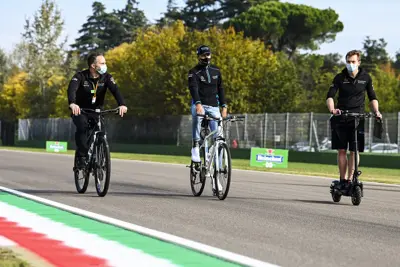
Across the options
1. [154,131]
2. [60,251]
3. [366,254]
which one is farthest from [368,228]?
[154,131]

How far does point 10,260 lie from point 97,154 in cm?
587

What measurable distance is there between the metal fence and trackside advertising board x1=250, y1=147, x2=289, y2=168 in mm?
10087

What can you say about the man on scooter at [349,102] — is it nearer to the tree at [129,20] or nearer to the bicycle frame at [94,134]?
the bicycle frame at [94,134]

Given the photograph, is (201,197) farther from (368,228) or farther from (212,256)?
(212,256)

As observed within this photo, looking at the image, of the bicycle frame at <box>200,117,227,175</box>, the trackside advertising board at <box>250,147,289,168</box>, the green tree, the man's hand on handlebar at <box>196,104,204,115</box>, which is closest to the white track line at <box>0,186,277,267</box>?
the bicycle frame at <box>200,117,227,175</box>

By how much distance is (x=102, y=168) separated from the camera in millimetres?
12406

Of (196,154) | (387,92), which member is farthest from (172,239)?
(387,92)

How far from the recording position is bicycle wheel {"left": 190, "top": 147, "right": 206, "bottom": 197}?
41.4 ft

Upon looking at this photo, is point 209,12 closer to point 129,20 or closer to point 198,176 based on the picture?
point 129,20

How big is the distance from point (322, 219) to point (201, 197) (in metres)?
3.16

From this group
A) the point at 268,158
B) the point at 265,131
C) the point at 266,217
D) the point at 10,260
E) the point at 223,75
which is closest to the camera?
the point at 10,260

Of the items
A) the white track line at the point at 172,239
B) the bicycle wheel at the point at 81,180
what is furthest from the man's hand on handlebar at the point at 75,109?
the white track line at the point at 172,239

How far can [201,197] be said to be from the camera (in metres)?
12.8

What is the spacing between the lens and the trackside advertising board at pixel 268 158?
2839cm
